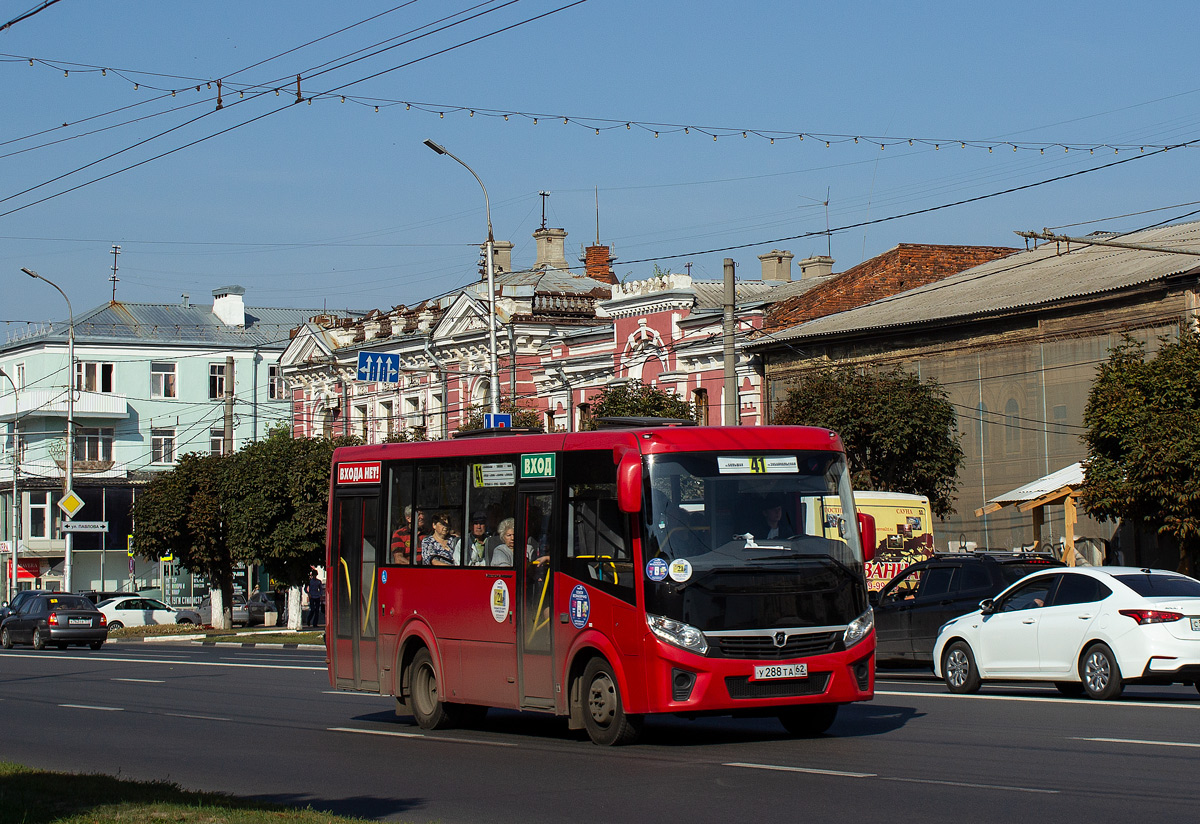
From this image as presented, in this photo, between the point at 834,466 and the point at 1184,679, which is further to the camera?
the point at 1184,679

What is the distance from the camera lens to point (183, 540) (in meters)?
52.9

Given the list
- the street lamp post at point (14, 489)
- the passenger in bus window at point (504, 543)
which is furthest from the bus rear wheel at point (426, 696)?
the street lamp post at point (14, 489)

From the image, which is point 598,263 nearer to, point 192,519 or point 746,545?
point 192,519

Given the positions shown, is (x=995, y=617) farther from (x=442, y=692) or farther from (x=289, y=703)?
(x=289, y=703)

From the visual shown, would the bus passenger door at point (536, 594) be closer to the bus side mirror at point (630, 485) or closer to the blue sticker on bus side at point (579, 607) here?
the blue sticker on bus side at point (579, 607)

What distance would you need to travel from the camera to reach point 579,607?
13.5m

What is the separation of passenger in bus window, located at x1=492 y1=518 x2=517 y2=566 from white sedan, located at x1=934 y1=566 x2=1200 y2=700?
21.5 feet

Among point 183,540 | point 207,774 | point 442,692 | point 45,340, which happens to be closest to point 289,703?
point 442,692

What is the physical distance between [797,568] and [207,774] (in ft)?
16.4

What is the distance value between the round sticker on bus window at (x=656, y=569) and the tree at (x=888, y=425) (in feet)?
74.9

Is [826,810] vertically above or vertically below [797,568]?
below

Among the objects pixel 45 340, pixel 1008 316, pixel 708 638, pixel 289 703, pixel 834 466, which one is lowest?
pixel 289 703

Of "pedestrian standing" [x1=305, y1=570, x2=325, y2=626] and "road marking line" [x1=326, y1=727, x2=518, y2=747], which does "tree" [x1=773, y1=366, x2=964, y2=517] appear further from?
"road marking line" [x1=326, y1=727, x2=518, y2=747]

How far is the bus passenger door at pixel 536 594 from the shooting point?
13945mm
